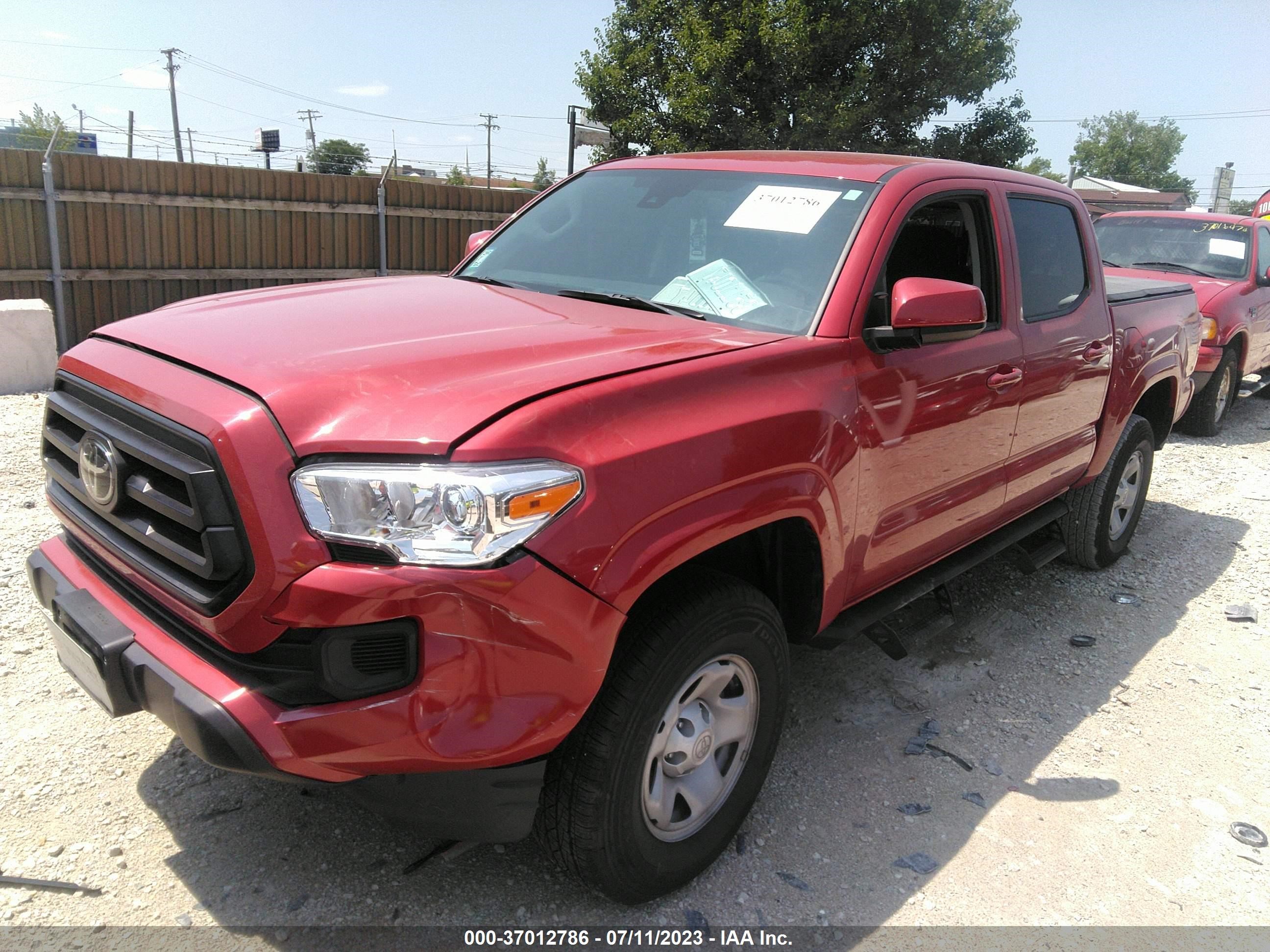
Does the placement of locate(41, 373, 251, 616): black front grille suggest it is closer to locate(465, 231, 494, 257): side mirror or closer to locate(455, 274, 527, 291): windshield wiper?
locate(455, 274, 527, 291): windshield wiper

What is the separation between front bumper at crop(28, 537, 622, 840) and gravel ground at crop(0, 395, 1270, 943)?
63cm

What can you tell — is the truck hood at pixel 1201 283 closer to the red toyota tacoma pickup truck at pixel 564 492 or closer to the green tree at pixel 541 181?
the red toyota tacoma pickup truck at pixel 564 492

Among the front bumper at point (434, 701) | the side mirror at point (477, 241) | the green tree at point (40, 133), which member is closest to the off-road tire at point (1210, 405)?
the side mirror at point (477, 241)

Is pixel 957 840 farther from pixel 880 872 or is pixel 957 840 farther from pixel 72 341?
pixel 72 341

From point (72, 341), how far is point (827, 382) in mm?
10094

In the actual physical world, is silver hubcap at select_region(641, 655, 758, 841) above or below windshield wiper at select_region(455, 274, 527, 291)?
below

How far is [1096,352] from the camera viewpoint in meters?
4.23

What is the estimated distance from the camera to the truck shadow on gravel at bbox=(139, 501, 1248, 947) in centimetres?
253

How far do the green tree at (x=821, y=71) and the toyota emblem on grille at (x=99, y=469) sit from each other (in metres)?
17.2

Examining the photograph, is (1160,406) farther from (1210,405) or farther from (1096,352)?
(1210,405)

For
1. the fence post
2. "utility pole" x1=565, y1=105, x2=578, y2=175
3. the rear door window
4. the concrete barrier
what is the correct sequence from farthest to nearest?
1. "utility pole" x1=565, y1=105, x2=578, y2=175
2. the fence post
3. the concrete barrier
4. the rear door window

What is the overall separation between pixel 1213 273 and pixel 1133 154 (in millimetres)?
75018

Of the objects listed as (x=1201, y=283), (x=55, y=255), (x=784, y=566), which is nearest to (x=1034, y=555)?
(x=784, y=566)

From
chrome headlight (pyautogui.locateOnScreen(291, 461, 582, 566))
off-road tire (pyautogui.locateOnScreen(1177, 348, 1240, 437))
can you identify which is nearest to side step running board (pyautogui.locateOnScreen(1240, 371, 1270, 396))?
off-road tire (pyautogui.locateOnScreen(1177, 348, 1240, 437))
